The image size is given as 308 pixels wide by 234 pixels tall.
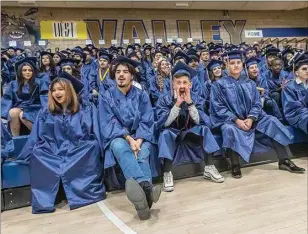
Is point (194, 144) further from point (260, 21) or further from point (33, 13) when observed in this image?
point (260, 21)

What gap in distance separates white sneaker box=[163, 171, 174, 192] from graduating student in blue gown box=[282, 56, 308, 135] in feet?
4.99

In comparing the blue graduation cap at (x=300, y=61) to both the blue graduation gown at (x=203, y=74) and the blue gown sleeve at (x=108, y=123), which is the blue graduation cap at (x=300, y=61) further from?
the blue gown sleeve at (x=108, y=123)

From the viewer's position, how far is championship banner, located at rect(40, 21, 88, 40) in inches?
319

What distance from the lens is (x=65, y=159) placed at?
2326 millimetres

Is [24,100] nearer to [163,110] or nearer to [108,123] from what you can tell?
[108,123]

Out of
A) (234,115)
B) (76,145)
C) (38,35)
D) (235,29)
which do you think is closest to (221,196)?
(234,115)

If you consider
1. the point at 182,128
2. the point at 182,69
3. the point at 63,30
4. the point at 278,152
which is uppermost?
the point at 63,30

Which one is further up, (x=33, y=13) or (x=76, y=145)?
(x=33, y=13)

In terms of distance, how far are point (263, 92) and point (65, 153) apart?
2.40 m

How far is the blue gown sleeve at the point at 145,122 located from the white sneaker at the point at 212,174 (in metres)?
0.57

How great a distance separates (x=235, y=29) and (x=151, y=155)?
8.13 metres

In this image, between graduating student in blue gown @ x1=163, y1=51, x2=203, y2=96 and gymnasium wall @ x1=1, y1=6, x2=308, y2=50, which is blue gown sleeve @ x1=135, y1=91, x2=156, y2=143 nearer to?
graduating student in blue gown @ x1=163, y1=51, x2=203, y2=96

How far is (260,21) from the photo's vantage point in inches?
381

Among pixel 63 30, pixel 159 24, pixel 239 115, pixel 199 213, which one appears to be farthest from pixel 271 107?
pixel 63 30
